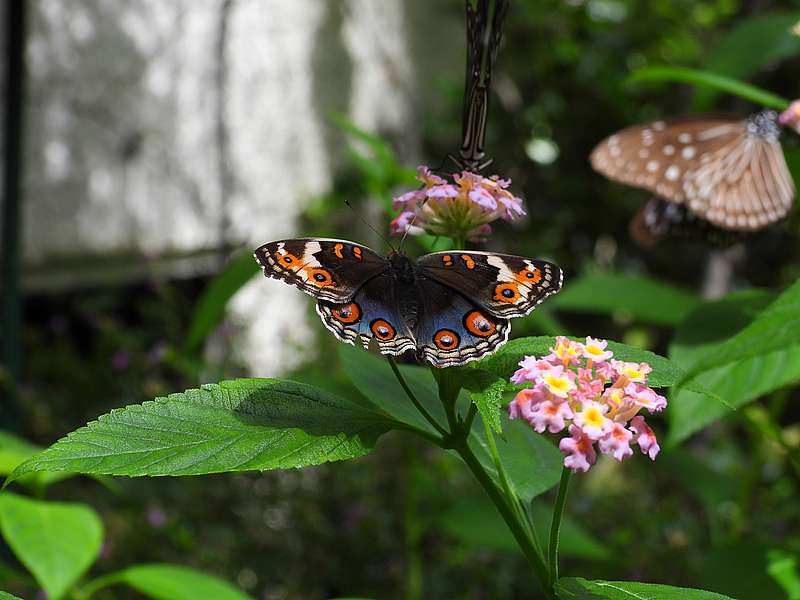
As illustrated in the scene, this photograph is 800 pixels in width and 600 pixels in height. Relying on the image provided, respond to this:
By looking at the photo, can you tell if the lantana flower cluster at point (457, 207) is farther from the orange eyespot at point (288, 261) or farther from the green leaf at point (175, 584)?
the green leaf at point (175, 584)

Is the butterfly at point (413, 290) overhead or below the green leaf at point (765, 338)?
below

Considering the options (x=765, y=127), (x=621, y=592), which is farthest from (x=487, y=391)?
(x=765, y=127)

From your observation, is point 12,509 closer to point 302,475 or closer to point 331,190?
point 302,475

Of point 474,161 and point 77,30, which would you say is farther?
point 77,30

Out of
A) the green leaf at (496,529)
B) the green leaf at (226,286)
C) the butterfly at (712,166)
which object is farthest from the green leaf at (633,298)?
the green leaf at (226,286)

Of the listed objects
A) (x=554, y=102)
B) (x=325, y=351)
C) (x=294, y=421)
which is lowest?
(x=325, y=351)

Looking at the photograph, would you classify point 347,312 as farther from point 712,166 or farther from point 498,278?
point 712,166

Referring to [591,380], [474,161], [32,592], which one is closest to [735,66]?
[474,161]

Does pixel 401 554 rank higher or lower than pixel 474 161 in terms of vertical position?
lower

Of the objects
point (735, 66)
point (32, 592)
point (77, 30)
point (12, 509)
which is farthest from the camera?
point (77, 30)
